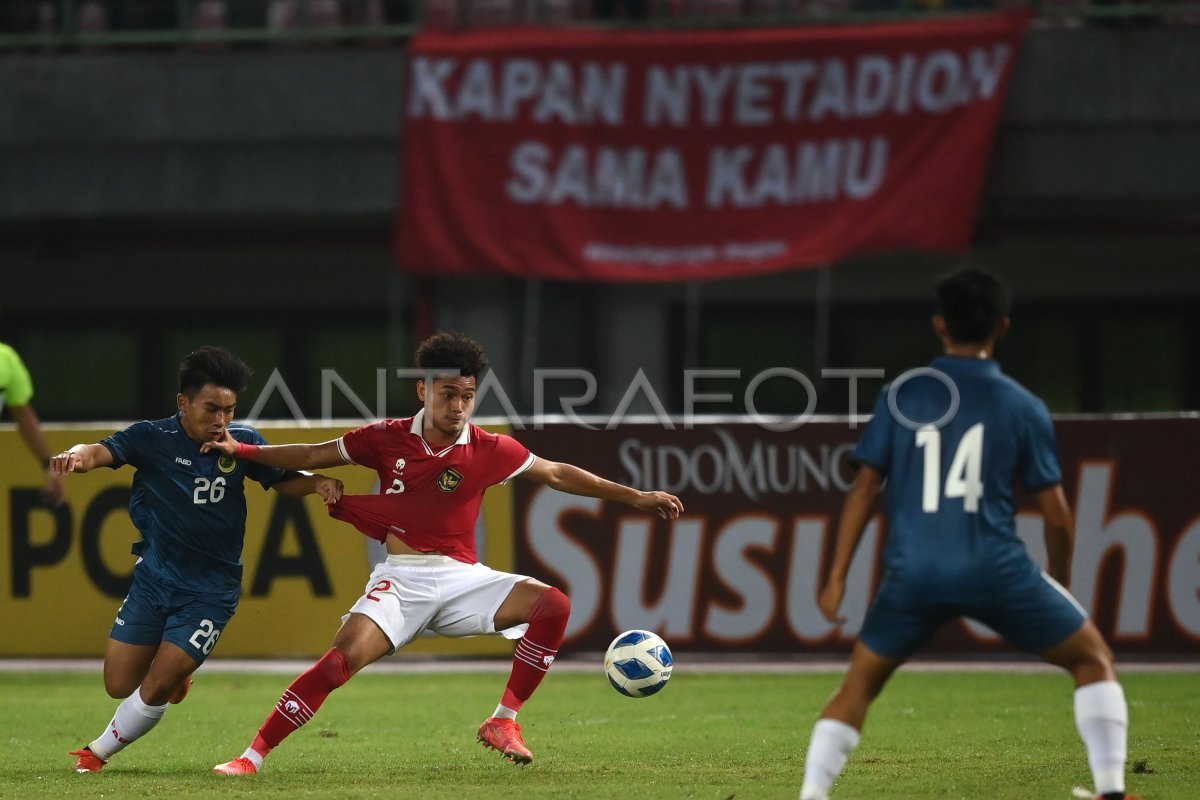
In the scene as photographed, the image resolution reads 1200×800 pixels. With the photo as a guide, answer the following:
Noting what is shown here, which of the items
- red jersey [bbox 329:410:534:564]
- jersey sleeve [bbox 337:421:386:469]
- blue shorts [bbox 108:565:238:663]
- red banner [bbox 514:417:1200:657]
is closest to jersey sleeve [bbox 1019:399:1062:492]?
red jersey [bbox 329:410:534:564]

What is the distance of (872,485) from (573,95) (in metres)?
12.5

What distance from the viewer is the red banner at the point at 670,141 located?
1678 centimetres

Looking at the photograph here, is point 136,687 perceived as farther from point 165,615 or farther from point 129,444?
point 129,444

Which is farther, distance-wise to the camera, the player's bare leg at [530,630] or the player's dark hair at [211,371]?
the player's bare leg at [530,630]

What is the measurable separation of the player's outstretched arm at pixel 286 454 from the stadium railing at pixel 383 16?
442 inches

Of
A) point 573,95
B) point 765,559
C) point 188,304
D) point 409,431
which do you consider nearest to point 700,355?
point 573,95

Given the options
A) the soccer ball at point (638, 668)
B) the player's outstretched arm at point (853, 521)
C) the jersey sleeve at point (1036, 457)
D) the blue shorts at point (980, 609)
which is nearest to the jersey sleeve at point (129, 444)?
the soccer ball at point (638, 668)

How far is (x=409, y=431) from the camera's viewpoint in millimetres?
7281

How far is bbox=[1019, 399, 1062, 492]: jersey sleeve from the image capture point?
5.46 m

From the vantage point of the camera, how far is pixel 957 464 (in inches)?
213

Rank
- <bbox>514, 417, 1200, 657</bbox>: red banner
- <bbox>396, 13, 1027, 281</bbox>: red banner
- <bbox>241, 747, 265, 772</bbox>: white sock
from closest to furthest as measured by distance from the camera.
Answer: <bbox>241, 747, 265, 772</bbox>: white sock
<bbox>514, 417, 1200, 657</bbox>: red banner
<bbox>396, 13, 1027, 281</bbox>: red banner

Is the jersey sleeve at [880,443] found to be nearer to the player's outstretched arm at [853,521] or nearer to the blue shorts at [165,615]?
the player's outstretched arm at [853,521]

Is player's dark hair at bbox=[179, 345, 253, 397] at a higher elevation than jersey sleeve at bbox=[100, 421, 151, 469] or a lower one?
higher

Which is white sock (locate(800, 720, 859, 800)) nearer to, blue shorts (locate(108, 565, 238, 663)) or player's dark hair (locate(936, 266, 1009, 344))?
player's dark hair (locate(936, 266, 1009, 344))
